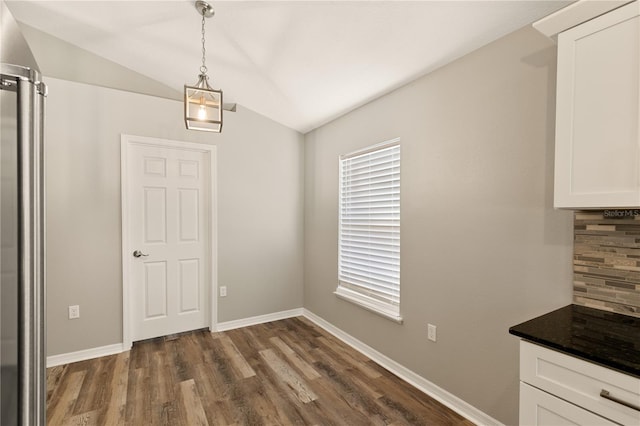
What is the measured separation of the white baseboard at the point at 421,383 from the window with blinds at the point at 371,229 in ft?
1.34

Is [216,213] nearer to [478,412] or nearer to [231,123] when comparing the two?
[231,123]

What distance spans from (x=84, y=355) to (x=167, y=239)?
4.19 feet

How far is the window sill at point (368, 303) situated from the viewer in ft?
8.83

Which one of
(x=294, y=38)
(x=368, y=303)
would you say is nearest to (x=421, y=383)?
(x=368, y=303)

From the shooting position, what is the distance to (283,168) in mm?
4020

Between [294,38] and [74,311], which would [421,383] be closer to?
[294,38]

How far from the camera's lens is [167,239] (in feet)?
11.1

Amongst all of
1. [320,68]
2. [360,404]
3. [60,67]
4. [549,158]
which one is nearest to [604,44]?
[549,158]

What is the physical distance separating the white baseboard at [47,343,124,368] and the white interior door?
0.19 metres

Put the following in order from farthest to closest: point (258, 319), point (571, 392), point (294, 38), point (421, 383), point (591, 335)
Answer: point (258, 319) < point (421, 383) < point (294, 38) < point (591, 335) < point (571, 392)

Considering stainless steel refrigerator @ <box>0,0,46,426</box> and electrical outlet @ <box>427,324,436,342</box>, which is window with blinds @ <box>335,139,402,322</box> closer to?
electrical outlet @ <box>427,324,436,342</box>

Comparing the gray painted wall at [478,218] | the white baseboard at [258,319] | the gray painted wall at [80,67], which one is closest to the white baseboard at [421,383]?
the gray painted wall at [478,218]

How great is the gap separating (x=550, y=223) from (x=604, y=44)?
86 cm

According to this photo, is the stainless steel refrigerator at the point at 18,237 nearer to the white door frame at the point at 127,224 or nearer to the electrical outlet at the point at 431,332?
the electrical outlet at the point at 431,332
